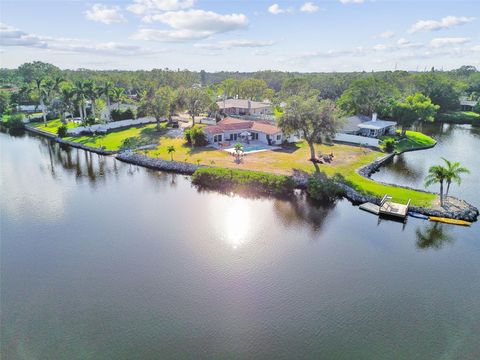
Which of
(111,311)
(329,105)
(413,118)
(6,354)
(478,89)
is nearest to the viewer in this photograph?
(6,354)

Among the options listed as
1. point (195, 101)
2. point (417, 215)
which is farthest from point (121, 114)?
point (417, 215)

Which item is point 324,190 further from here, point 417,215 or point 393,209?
point 417,215

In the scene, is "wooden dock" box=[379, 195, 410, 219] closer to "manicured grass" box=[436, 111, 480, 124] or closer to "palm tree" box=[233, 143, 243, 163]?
"palm tree" box=[233, 143, 243, 163]

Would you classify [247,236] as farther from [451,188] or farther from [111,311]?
[451,188]

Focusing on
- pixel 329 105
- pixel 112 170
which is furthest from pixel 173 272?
pixel 329 105

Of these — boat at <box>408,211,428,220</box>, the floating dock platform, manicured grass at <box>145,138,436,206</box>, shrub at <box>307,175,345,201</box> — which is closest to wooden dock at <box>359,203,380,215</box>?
the floating dock platform

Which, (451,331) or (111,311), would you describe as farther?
(111,311)
